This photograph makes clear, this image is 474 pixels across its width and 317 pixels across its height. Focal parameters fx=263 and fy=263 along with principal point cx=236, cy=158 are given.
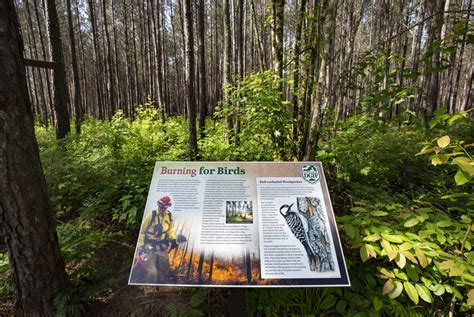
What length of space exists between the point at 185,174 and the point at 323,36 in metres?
2.57

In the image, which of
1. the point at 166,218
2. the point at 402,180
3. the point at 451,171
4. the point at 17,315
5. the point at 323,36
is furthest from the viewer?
the point at 402,180

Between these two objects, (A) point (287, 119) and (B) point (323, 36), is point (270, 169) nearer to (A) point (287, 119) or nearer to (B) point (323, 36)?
(A) point (287, 119)

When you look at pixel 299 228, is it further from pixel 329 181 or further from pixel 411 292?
pixel 329 181

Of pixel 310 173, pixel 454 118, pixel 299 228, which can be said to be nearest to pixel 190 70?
pixel 310 173

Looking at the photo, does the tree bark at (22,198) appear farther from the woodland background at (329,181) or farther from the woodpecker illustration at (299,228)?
the woodpecker illustration at (299,228)

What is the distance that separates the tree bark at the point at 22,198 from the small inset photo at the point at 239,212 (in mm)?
1491

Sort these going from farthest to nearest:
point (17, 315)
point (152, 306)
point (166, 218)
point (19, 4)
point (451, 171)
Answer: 1. point (19, 4)
2. point (451, 171)
3. point (152, 306)
4. point (17, 315)
5. point (166, 218)

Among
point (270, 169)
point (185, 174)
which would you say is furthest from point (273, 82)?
point (185, 174)

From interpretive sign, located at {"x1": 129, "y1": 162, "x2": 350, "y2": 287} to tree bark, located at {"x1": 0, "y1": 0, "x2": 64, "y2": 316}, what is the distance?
883 mm

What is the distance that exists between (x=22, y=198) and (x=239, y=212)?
165 cm

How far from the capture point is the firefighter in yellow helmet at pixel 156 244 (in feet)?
5.89

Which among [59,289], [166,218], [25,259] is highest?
[166,218]

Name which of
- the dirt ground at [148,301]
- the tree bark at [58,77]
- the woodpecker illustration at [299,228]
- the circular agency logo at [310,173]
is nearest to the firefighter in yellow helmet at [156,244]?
the dirt ground at [148,301]

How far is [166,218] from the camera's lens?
2.02 meters
